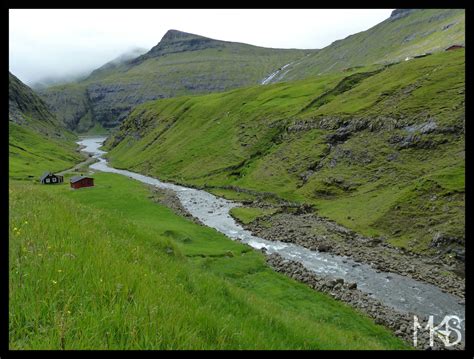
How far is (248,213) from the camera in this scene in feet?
209

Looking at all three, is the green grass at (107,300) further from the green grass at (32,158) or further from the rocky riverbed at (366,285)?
the green grass at (32,158)

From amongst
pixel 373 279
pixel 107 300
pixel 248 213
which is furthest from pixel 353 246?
pixel 107 300

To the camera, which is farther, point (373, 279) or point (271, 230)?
point (271, 230)

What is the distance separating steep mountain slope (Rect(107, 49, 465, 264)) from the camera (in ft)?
163

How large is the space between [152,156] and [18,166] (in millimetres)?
49642

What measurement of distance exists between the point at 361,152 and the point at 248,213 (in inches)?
1121

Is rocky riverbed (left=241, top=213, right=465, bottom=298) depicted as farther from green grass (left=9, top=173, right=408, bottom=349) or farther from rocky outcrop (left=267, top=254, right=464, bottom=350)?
green grass (left=9, top=173, right=408, bottom=349)

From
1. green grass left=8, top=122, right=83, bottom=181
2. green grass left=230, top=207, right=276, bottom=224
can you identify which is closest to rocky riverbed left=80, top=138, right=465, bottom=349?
green grass left=230, top=207, right=276, bottom=224

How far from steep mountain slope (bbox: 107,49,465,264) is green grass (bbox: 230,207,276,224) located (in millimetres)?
8284

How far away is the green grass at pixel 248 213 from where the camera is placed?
60566 mm

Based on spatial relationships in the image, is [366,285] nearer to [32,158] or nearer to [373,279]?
[373,279]
